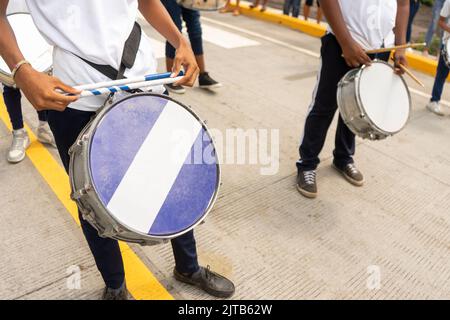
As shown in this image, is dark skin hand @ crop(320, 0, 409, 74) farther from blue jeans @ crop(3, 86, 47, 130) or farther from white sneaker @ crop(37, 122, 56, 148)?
white sneaker @ crop(37, 122, 56, 148)

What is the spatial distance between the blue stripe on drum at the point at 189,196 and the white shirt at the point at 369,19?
1419 mm

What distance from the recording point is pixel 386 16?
7.51ft

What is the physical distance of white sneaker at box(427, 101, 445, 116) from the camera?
4.17 m

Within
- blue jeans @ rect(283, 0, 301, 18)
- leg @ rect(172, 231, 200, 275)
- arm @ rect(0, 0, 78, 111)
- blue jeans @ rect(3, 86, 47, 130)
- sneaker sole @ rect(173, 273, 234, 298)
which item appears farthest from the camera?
blue jeans @ rect(283, 0, 301, 18)

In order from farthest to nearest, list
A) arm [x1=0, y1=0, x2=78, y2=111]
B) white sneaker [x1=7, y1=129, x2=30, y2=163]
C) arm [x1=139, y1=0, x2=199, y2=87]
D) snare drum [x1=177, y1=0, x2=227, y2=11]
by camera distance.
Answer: snare drum [x1=177, y1=0, x2=227, y2=11]
white sneaker [x1=7, y1=129, x2=30, y2=163]
arm [x1=139, y1=0, x2=199, y2=87]
arm [x1=0, y1=0, x2=78, y2=111]

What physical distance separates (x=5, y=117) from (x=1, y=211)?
145cm

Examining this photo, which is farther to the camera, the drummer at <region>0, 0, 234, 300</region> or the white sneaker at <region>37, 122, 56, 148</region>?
the white sneaker at <region>37, 122, 56, 148</region>

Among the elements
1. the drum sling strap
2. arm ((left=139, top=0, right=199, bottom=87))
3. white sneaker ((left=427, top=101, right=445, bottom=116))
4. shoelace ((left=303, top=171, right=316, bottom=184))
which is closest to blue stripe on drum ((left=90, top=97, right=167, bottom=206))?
the drum sling strap

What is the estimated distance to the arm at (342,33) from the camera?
86.7 inches

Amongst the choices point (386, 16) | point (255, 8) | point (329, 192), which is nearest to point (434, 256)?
point (329, 192)

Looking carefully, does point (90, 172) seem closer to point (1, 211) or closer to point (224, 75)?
point (1, 211)

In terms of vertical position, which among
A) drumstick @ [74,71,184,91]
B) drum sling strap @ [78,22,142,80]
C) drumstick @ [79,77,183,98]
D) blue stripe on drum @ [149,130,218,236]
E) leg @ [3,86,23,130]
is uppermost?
drum sling strap @ [78,22,142,80]

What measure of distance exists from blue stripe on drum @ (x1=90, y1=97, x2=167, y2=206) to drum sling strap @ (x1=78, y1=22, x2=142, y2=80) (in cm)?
12

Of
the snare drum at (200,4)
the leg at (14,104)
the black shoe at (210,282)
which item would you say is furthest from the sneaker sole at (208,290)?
the snare drum at (200,4)
